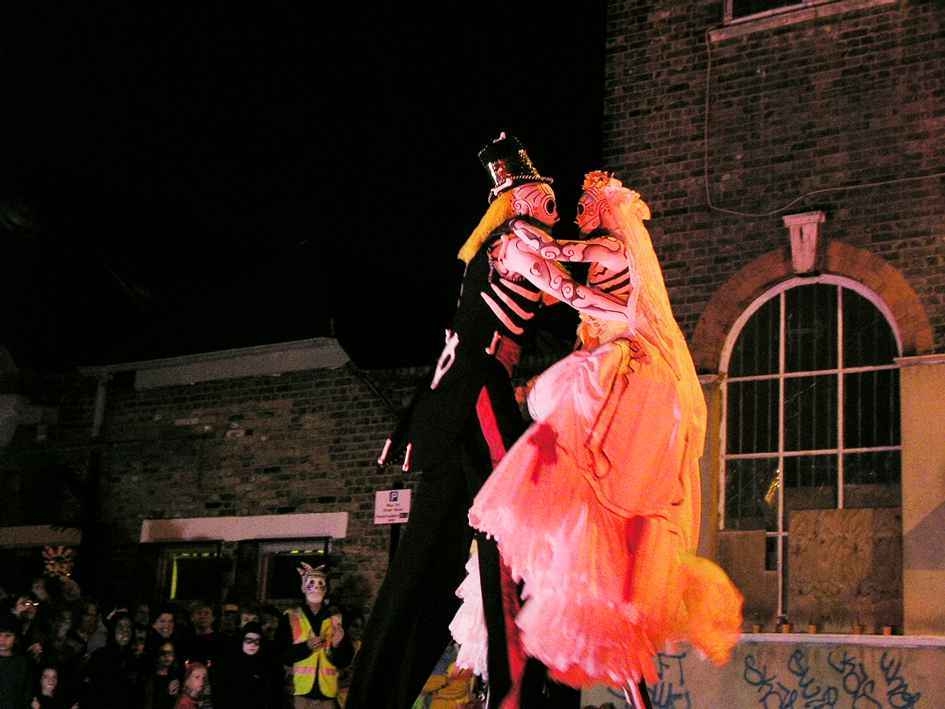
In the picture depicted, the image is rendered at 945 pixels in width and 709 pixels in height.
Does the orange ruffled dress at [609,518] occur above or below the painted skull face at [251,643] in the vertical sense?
above

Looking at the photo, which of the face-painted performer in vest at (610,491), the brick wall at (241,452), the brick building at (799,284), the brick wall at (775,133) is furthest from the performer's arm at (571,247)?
the brick wall at (241,452)

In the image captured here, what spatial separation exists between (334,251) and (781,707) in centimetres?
586

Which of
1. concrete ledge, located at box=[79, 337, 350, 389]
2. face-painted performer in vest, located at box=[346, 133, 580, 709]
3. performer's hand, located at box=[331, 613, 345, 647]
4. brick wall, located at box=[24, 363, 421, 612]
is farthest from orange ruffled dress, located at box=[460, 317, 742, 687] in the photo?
concrete ledge, located at box=[79, 337, 350, 389]

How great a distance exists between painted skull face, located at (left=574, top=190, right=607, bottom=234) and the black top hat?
0.58ft

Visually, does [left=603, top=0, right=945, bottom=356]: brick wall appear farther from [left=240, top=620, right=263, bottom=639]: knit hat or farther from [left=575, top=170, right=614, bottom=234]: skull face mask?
[left=575, top=170, right=614, bottom=234]: skull face mask

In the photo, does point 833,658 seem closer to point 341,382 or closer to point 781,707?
point 781,707

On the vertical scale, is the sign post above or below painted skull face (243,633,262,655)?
above

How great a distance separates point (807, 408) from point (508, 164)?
222 inches

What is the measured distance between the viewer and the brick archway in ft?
34.7

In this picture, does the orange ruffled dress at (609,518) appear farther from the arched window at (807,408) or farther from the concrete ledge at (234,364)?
the concrete ledge at (234,364)

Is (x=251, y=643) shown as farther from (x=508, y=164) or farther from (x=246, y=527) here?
(x=508, y=164)

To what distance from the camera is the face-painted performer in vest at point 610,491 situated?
17.6 ft

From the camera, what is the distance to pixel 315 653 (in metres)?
10.1

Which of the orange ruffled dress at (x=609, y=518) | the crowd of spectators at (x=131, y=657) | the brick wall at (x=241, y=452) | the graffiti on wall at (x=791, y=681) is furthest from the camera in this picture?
the brick wall at (x=241, y=452)
